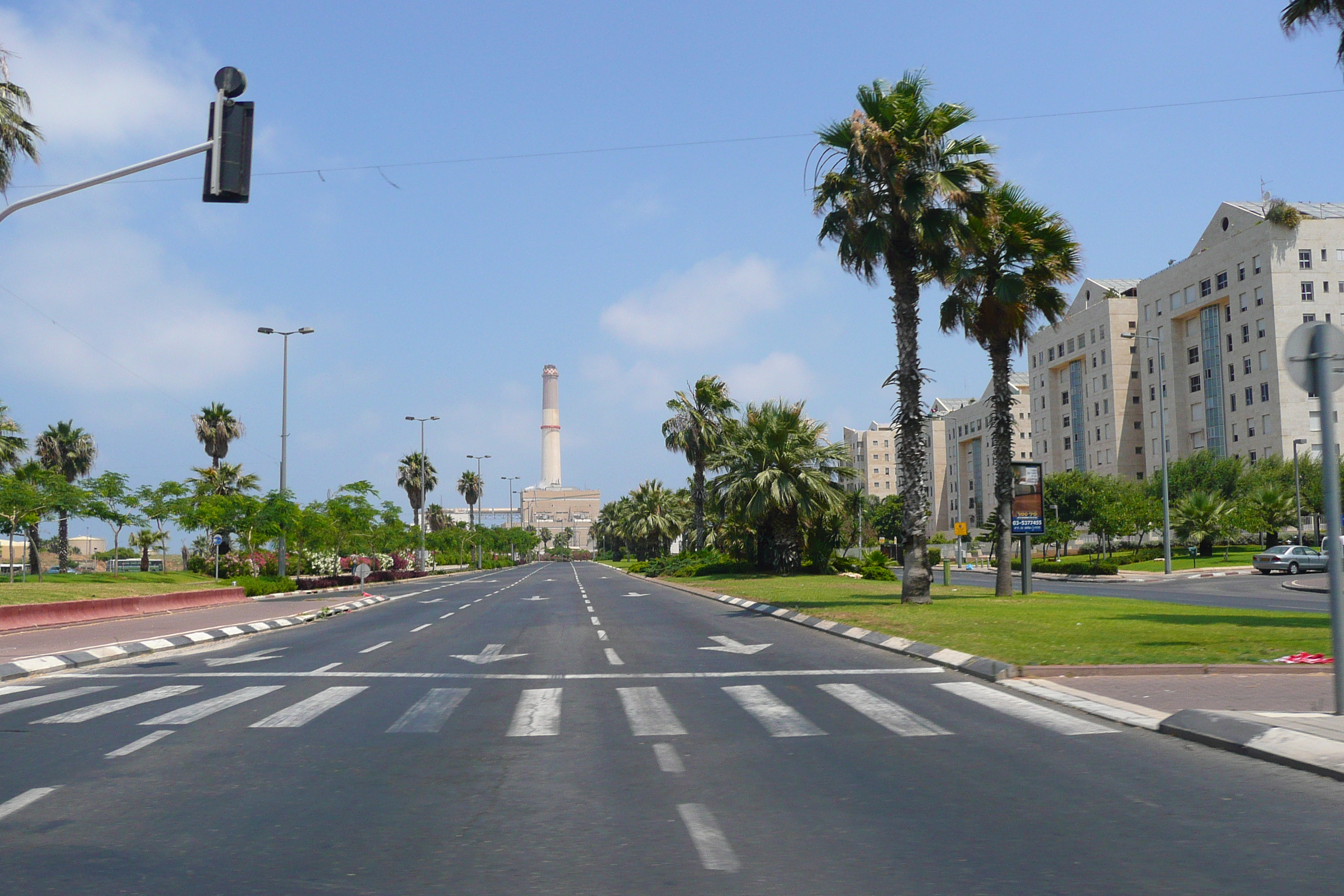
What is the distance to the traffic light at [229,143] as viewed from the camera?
12.4 metres

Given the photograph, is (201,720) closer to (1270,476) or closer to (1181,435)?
(1270,476)

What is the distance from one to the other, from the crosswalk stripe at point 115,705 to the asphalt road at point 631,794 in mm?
76

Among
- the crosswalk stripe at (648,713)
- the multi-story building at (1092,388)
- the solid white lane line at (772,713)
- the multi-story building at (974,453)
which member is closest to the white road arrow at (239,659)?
the crosswalk stripe at (648,713)

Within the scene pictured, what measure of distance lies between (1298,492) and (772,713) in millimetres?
61180

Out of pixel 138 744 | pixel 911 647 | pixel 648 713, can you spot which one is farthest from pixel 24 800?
pixel 911 647

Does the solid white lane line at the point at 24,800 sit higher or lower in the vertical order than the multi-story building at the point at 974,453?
lower

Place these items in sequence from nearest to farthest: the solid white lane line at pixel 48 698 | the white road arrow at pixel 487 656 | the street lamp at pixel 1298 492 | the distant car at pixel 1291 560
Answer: the solid white lane line at pixel 48 698, the white road arrow at pixel 487 656, the distant car at pixel 1291 560, the street lamp at pixel 1298 492

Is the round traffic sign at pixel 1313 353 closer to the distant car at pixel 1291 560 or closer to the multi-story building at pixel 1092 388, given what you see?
the distant car at pixel 1291 560

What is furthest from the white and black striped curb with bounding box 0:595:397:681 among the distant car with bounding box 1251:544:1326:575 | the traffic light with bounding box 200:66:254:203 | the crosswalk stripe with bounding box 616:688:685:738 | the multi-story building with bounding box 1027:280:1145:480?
the multi-story building with bounding box 1027:280:1145:480

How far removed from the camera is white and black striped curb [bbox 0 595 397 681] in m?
14.8

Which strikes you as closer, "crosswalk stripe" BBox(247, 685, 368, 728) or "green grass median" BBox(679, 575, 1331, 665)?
"crosswalk stripe" BBox(247, 685, 368, 728)

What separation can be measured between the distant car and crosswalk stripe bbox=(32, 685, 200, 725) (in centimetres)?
4879

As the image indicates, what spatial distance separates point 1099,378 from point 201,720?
103 m

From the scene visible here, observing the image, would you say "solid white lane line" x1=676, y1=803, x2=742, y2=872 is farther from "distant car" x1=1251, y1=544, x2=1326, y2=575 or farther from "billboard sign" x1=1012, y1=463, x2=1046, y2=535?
"distant car" x1=1251, y1=544, x2=1326, y2=575
